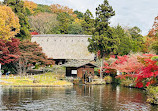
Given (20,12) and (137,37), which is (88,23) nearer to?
(137,37)

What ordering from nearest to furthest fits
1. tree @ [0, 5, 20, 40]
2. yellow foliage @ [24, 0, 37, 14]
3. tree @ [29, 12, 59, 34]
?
1. tree @ [0, 5, 20, 40]
2. tree @ [29, 12, 59, 34]
3. yellow foliage @ [24, 0, 37, 14]

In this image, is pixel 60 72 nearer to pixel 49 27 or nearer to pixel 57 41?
pixel 57 41

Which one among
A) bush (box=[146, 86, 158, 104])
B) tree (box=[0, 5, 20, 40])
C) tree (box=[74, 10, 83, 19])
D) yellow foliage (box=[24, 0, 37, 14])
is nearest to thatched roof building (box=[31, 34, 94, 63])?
tree (box=[0, 5, 20, 40])

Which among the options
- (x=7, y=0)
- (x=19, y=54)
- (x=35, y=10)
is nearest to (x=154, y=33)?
(x=19, y=54)

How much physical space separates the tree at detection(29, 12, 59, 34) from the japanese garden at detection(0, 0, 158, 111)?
1123 centimetres

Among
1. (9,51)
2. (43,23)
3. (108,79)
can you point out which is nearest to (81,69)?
(108,79)

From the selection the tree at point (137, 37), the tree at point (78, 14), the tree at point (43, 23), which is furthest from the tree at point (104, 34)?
the tree at point (78, 14)

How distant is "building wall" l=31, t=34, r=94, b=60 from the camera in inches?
2072

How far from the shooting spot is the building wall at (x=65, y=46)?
173 feet

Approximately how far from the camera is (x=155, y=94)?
20734 millimetres

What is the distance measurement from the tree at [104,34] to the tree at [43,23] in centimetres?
2940

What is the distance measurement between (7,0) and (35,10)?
3127cm

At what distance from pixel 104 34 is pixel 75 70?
9.29 meters

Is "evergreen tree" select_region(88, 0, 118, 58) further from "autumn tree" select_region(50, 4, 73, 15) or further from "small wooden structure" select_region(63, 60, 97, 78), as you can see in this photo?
"autumn tree" select_region(50, 4, 73, 15)
